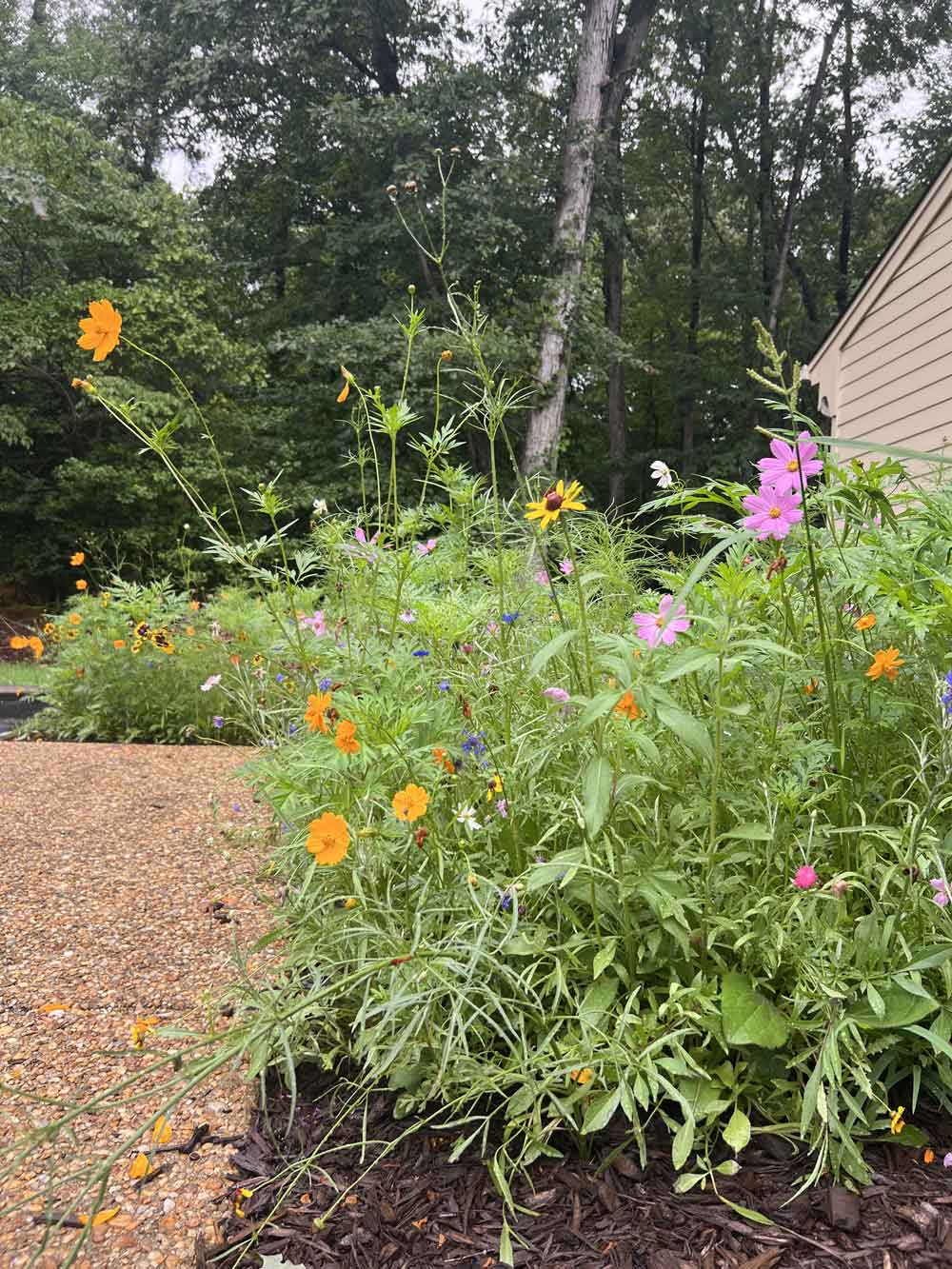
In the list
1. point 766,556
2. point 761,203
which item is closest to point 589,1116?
point 766,556

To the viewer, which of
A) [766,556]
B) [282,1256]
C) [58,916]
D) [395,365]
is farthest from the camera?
[395,365]

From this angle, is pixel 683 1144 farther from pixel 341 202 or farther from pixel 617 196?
pixel 341 202

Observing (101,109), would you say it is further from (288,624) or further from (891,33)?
(891,33)

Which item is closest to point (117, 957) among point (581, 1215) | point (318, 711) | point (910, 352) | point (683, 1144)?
point (318, 711)

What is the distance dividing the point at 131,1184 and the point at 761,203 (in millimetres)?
17297

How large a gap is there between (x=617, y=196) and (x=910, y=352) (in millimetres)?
7540

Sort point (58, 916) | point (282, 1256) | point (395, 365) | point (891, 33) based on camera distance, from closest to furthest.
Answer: point (282, 1256)
point (58, 916)
point (395, 365)
point (891, 33)

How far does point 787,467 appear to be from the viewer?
3.84 ft

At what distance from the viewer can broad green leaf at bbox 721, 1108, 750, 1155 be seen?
1.05 meters

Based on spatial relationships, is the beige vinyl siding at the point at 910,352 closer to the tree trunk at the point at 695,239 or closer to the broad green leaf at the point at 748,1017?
the broad green leaf at the point at 748,1017

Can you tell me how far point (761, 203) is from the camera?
1493 cm

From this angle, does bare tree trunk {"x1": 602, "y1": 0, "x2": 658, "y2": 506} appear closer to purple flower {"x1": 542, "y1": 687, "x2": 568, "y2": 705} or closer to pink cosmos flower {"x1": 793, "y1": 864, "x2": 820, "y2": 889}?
purple flower {"x1": 542, "y1": 687, "x2": 568, "y2": 705}

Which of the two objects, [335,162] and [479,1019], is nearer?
[479,1019]

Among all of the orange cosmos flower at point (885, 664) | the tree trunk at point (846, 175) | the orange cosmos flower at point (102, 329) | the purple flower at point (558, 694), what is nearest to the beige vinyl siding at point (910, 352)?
the orange cosmos flower at point (885, 664)
